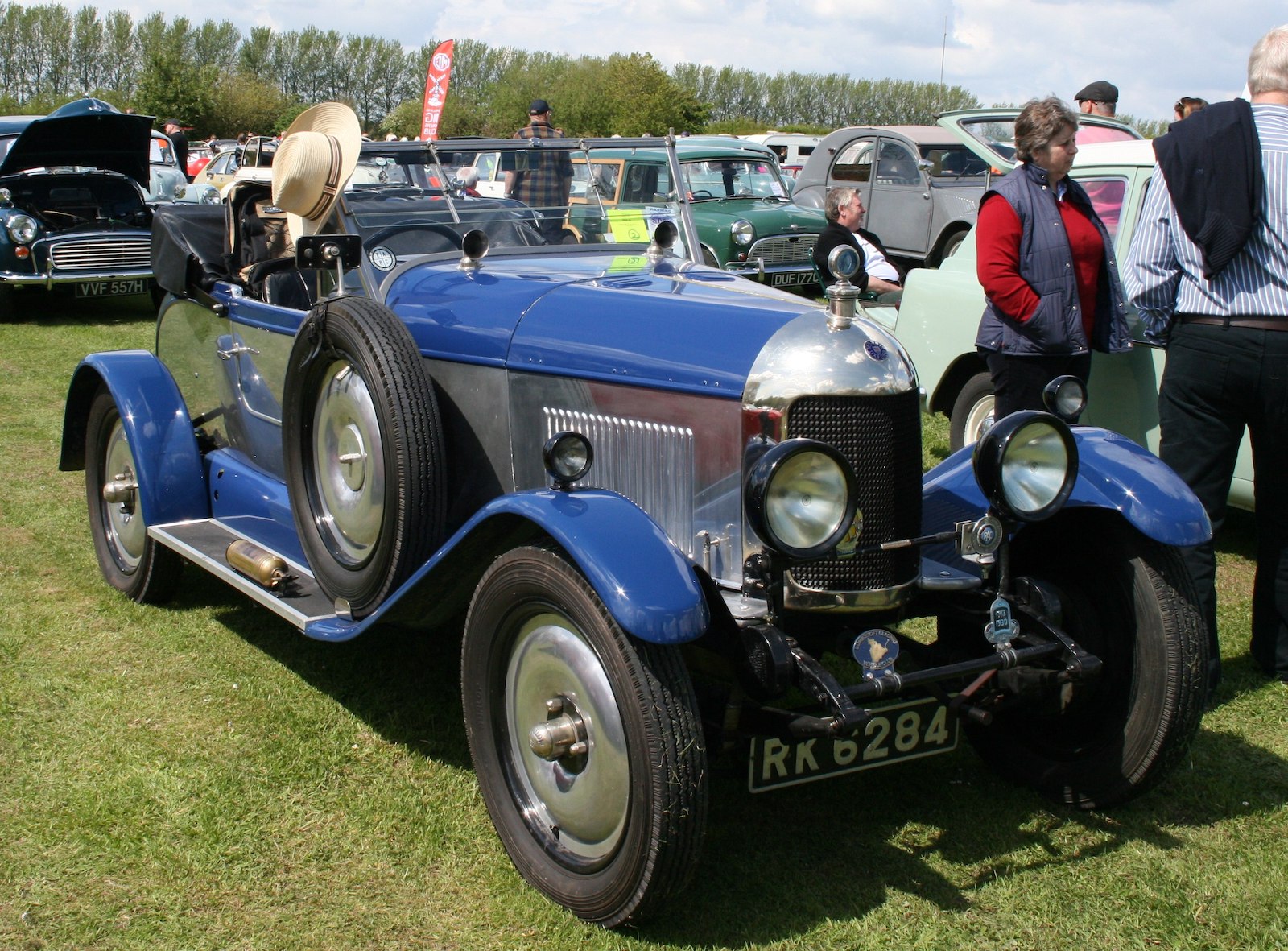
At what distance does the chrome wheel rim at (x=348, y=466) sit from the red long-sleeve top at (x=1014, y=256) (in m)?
2.24

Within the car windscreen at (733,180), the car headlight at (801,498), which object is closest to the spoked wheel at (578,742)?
the car headlight at (801,498)

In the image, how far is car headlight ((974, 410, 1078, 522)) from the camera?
9.14 feet

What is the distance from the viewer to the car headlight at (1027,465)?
279cm

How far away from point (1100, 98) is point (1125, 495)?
670 cm

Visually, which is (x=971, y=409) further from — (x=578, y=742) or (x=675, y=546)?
(x=578, y=742)

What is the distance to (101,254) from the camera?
11141 mm

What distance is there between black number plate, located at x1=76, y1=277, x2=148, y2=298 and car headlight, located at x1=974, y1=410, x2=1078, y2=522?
10.3 metres

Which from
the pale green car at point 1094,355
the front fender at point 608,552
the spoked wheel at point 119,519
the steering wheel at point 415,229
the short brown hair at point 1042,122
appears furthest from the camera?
the pale green car at point 1094,355

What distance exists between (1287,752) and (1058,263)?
1783 mm

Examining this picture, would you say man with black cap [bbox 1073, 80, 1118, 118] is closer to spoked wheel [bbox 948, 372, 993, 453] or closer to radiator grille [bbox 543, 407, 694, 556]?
spoked wheel [bbox 948, 372, 993, 453]

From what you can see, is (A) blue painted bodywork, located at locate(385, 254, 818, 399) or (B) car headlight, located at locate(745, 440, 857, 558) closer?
(B) car headlight, located at locate(745, 440, 857, 558)

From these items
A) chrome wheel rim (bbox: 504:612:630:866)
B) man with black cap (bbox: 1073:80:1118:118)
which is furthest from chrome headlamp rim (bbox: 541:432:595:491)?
man with black cap (bbox: 1073:80:1118:118)

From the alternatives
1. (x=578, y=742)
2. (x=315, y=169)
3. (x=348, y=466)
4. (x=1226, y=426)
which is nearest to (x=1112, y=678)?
(x=1226, y=426)

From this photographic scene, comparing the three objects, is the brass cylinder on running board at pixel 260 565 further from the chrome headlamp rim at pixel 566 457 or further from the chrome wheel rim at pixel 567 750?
the chrome headlamp rim at pixel 566 457
